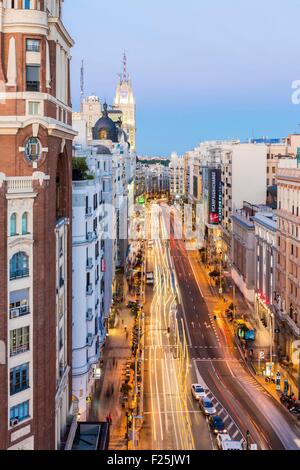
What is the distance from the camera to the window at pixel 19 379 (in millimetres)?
29344

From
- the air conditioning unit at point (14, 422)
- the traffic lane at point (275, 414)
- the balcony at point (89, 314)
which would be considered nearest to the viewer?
the air conditioning unit at point (14, 422)

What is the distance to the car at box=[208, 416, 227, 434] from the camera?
154ft

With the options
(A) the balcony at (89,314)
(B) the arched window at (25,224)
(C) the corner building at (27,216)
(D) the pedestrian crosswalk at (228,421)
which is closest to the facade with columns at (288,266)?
(D) the pedestrian crosswalk at (228,421)

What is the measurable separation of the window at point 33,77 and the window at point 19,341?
10879 millimetres

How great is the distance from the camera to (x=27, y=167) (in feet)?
96.2

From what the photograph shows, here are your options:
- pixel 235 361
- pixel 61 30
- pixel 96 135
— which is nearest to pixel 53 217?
pixel 61 30

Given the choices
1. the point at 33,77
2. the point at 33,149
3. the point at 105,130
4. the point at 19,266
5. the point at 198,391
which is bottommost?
the point at 198,391

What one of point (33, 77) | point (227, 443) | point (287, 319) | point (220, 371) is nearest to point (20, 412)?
point (33, 77)

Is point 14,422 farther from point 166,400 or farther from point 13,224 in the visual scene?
point 166,400

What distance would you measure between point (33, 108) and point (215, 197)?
106449mm

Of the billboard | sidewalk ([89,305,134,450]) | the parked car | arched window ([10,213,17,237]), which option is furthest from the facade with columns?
the billboard

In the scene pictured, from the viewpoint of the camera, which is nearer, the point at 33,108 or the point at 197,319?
the point at 33,108

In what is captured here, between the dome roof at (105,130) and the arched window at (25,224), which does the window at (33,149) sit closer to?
Answer: the arched window at (25,224)

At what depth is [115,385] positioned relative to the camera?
57.4 metres
